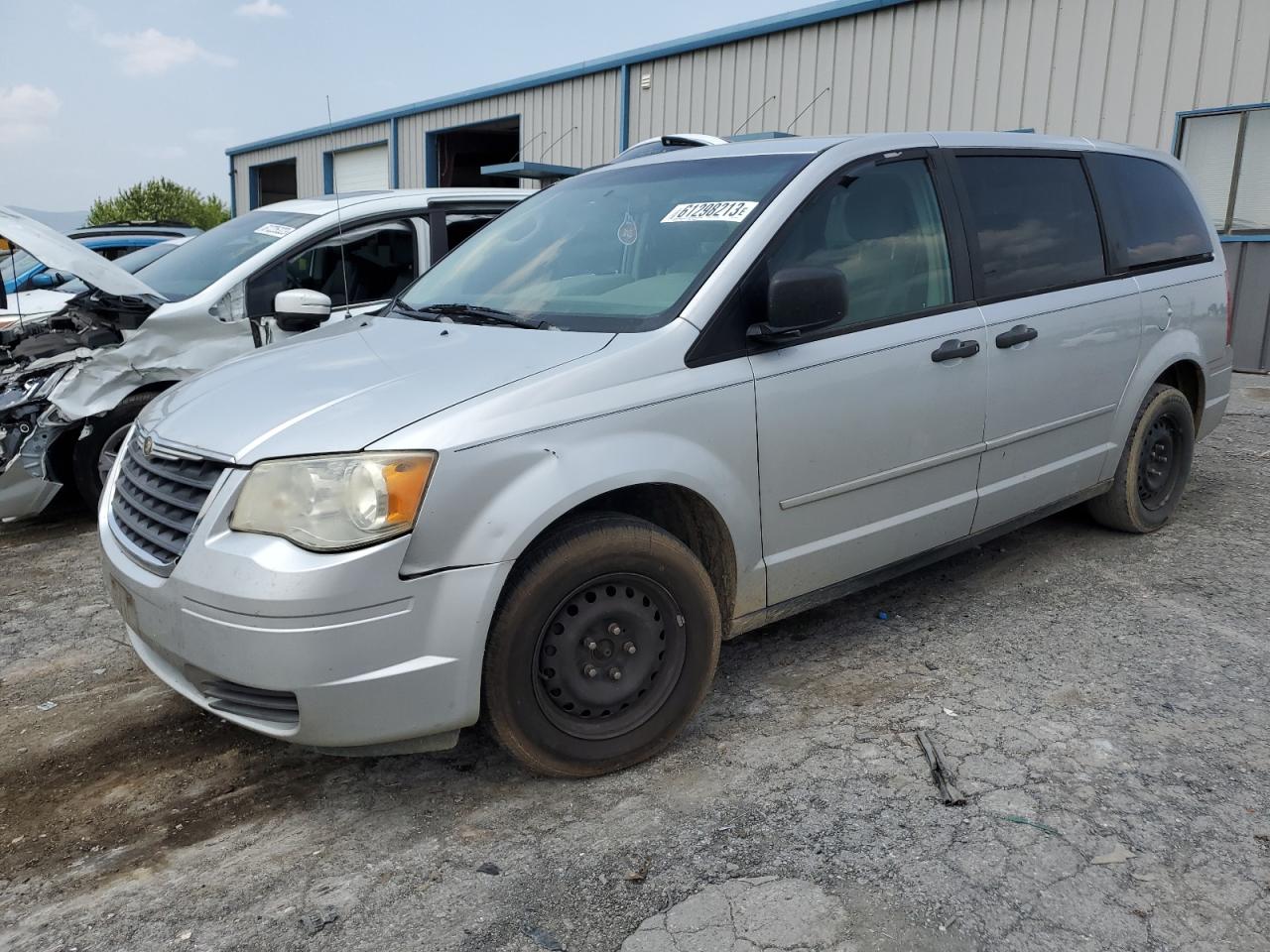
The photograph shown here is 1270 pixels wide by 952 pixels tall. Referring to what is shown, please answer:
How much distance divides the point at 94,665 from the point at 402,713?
1.97 meters

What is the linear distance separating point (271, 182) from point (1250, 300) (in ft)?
78.1

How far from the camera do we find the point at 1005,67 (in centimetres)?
1052

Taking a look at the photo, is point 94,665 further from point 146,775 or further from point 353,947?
point 353,947

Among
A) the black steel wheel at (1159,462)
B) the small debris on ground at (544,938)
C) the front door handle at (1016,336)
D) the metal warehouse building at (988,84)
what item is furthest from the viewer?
the metal warehouse building at (988,84)

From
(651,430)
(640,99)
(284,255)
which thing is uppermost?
(640,99)

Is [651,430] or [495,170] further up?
[495,170]

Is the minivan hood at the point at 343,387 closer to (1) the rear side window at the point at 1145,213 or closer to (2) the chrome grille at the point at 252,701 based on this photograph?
(2) the chrome grille at the point at 252,701

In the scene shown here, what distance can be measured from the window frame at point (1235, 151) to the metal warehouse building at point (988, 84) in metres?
0.01

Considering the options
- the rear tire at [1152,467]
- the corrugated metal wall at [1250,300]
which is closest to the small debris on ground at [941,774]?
the rear tire at [1152,467]

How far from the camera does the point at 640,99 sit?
1445 centimetres

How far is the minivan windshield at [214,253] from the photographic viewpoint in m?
5.94

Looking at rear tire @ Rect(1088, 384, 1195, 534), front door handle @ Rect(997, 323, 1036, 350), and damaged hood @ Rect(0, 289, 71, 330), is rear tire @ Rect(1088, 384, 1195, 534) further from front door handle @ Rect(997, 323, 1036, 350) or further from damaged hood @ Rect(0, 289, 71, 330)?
damaged hood @ Rect(0, 289, 71, 330)

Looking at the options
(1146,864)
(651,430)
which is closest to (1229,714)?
(1146,864)

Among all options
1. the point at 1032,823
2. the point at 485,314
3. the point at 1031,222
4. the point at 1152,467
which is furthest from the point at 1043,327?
the point at 485,314
